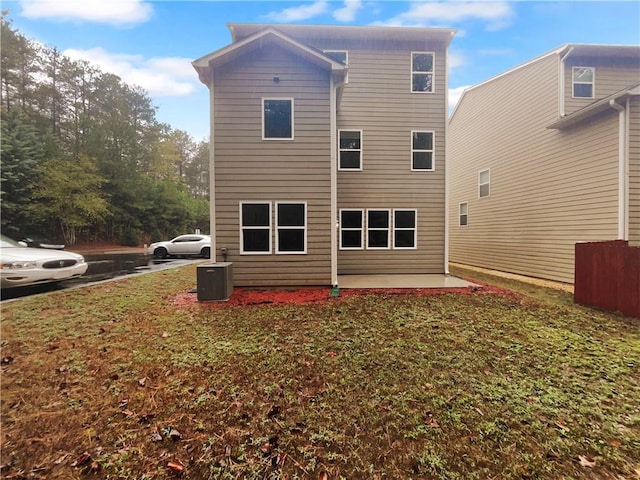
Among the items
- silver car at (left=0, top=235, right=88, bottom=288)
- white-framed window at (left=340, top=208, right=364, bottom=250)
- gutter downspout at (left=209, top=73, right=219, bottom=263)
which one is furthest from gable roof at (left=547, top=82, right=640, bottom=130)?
silver car at (left=0, top=235, right=88, bottom=288)

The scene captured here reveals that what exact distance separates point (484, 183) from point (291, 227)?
9759 mm

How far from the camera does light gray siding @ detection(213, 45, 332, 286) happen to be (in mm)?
7625

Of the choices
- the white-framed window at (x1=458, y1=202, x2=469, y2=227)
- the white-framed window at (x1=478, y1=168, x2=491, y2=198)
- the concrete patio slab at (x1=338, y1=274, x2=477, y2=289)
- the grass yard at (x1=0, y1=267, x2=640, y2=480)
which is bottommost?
the grass yard at (x1=0, y1=267, x2=640, y2=480)

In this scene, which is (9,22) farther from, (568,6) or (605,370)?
(605,370)

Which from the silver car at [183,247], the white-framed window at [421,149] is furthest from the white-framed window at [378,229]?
the silver car at [183,247]

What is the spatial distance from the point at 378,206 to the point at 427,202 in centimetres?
171

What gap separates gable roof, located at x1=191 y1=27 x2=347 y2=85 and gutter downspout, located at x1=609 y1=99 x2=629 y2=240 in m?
7.12

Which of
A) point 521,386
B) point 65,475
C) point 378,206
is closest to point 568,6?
point 378,206

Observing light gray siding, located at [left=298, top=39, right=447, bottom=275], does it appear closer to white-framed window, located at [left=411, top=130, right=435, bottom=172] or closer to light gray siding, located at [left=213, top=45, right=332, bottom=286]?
white-framed window, located at [left=411, top=130, right=435, bottom=172]

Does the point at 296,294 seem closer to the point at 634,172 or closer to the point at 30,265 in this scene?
the point at 30,265

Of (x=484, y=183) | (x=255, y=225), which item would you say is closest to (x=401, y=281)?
(x=255, y=225)

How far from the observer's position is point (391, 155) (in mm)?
10047

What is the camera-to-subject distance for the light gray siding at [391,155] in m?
9.97

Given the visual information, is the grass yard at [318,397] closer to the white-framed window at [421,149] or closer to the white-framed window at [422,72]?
the white-framed window at [421,149]
